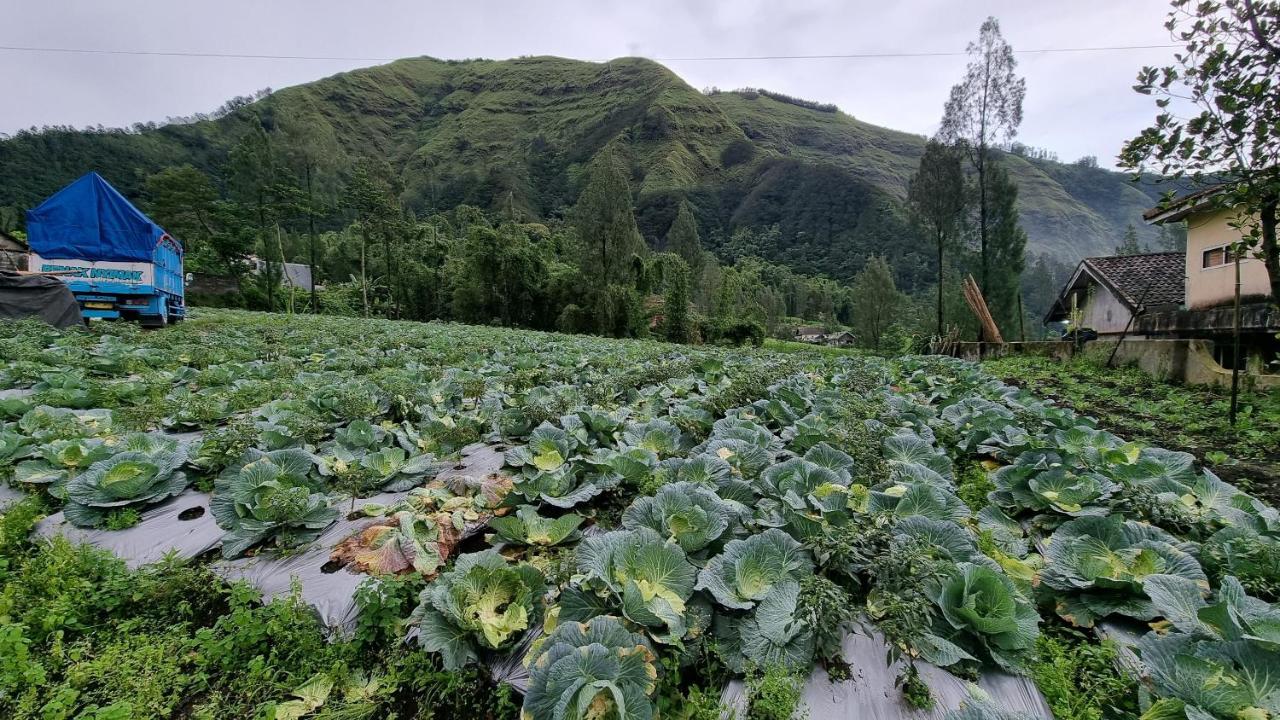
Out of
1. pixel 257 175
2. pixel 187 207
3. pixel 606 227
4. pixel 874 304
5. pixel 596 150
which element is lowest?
pixel 874 304

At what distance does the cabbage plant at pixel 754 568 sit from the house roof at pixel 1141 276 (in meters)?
21.2

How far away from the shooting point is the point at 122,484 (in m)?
2.06

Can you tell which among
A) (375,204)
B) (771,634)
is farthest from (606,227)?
(771,634)

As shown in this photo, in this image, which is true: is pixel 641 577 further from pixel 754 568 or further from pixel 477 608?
pixel 477 608

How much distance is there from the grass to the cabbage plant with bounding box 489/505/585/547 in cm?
446

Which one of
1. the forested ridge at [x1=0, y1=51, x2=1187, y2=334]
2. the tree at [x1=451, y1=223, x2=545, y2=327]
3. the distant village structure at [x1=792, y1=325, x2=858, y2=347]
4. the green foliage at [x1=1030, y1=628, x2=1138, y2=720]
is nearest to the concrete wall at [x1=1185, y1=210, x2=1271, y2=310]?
the forested ridge at [x1=0, y1=51, x2=1187, y2=334]

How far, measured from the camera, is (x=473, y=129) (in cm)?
12369

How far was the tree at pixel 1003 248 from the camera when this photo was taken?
25.9 m

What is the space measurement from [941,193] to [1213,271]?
15091 mm

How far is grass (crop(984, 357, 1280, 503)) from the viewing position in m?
3.88

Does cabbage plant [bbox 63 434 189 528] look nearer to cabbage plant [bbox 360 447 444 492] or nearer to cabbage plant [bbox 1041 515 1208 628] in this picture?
cabbage plant [bbox 360 447 444 492]

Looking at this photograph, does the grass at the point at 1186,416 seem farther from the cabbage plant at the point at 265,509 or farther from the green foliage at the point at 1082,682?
the cabbage plant at the point at 265,509

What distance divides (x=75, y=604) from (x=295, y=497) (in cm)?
64

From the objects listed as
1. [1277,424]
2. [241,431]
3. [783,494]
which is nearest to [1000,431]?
[783,494]
